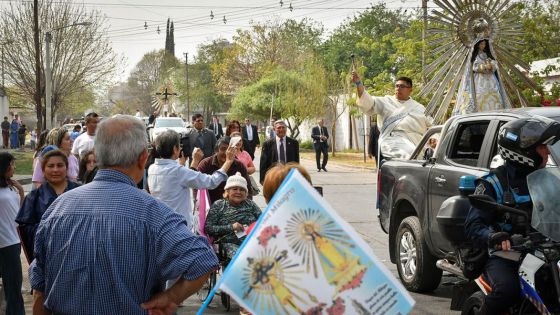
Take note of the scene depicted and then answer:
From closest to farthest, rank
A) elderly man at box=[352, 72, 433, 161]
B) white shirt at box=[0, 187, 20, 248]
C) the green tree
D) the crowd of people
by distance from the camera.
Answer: white shirt at box=[0, 187, 20, 248] < elderly man at box=[352, 72, 433, 161] < the green tree < the crowd of people

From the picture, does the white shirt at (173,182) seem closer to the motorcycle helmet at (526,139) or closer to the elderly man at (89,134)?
the motorcycle helmet at (526,139)

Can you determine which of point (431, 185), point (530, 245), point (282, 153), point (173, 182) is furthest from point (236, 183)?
point (282, 153)

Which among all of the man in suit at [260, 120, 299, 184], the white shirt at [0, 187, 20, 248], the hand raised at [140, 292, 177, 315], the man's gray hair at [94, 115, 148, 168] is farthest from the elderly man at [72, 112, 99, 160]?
the hand raised at [140, 292, 177, 315]

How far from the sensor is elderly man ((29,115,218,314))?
3521 mm

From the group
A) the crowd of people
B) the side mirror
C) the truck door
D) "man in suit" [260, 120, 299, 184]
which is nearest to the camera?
the truck door

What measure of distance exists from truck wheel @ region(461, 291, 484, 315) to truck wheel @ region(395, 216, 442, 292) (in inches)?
110

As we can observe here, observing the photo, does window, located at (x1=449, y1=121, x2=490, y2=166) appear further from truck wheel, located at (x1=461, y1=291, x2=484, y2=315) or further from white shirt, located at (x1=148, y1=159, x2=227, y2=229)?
truck wheel, located at (x1=461, y1=291, x2=484, y2=315)

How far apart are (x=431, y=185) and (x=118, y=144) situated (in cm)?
504

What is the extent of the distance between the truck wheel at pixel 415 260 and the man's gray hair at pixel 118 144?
5.20 meters

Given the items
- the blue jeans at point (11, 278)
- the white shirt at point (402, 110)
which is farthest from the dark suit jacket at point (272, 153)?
the blue jeans at point (11, 278)

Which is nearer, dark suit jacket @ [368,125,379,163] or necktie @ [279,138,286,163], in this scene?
necktie @ [279,138,286,163]

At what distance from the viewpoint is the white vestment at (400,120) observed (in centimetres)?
1105

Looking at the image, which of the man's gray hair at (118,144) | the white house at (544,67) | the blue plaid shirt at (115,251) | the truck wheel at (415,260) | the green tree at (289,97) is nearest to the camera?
the blue plaid shirt at (115,251)

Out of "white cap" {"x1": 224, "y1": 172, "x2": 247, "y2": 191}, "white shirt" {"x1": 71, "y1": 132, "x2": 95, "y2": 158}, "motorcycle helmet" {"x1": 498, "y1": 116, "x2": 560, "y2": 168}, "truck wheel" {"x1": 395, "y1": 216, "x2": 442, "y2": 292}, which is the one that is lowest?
"truck wheel" {"x1": 395, "y1": 216, "x2": 442, "y2": 292}
